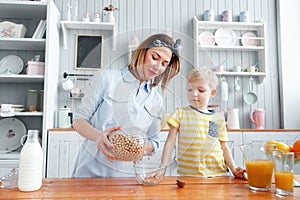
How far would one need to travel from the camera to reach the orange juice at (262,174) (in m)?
0.88

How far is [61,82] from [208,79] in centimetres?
214

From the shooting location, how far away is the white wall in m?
2.90

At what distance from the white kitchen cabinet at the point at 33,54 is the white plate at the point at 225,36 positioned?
162 cm

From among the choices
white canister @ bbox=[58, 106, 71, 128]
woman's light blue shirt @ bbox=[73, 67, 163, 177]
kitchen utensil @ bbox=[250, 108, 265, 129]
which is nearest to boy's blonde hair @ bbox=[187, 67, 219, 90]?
woman's light blue shirt @ bbox=[73, 67, 163, 177]

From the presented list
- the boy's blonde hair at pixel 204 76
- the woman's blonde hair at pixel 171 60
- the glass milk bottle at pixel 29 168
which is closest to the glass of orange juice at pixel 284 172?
the boy's blonde hair at pixel 204 76

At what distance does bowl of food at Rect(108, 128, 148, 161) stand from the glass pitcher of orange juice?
358 millimetres

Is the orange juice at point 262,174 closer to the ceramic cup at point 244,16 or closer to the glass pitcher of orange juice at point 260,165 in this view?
the glass pitcher of orange juice at point 260,165

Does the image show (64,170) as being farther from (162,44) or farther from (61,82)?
(162,44)

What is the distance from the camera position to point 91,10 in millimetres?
2893

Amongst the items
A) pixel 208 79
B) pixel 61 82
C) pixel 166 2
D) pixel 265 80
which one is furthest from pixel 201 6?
pixel 208 79

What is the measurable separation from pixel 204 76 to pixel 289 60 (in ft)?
8.11

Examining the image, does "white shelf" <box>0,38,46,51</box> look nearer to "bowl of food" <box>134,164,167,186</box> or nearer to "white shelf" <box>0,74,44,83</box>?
"white shelf" <box>0,74,44,83</box>

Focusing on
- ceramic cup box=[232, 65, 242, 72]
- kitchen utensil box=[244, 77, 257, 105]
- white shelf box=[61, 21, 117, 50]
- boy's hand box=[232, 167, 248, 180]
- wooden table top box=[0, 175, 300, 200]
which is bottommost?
wooden table top box=[0, 175, 300, 200]

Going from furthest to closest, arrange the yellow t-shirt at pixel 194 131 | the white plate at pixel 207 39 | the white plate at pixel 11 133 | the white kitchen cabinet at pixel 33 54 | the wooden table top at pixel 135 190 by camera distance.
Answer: the white plate at pixel 207 39
the white plate at pixel 11 133
the white kitchen cabinet at pixel 33 54
the yellow t-shirt at pixel 194 131
the wooden table top at pixel 135 190
